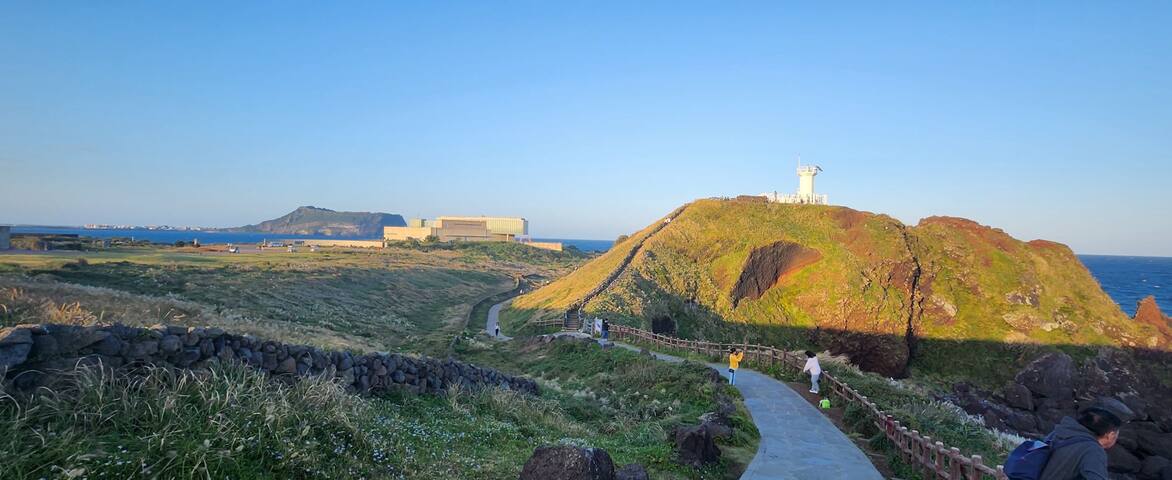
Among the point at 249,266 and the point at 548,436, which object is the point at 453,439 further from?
the point at 249,266

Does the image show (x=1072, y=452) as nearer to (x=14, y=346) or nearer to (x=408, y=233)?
(x=14, y=346)

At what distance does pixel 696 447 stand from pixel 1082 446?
6.63m

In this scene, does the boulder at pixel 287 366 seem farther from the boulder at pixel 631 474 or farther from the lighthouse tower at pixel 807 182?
the lighthouse tower at pixel 807 182

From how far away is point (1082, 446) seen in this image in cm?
548

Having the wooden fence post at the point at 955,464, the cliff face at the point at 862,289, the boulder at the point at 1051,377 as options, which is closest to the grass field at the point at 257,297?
the cliff face at the point at 862,289

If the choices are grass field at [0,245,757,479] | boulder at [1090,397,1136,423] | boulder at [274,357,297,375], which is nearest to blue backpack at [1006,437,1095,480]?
boulder at [1090,397,1136,423]

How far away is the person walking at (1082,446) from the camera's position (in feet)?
17.7

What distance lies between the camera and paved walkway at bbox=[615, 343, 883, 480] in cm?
1128

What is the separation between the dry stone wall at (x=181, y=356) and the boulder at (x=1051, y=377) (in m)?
42.6

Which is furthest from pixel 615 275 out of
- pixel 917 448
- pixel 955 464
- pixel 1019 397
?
pixel 955 464

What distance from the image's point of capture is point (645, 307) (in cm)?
4500

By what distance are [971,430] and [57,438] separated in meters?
18.0

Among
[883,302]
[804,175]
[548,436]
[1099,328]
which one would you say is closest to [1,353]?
[548,436]

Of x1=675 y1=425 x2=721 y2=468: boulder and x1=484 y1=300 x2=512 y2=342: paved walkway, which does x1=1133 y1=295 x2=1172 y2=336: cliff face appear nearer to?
x1=484 y1=300 x2=512 y2=342: paved walkway
